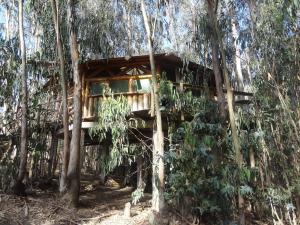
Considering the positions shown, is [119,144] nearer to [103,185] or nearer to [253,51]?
→ [253,51]

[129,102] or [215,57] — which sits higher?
[215,57]

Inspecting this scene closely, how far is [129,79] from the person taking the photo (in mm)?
11516

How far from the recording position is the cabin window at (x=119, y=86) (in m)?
11.5

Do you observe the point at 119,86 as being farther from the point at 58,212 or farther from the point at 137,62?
the point at 58,212

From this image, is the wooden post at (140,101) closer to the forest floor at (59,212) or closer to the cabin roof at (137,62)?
the cabin roof at (137,62)

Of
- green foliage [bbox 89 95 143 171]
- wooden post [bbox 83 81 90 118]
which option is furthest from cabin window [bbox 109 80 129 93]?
green foliage [bbox 89 95 143 171]

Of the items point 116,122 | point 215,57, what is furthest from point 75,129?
point 215,57

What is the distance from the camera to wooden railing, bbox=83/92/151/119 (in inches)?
430

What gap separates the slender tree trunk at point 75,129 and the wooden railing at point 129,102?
0.79 metres

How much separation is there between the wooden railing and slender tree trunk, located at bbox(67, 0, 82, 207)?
0.79 meters

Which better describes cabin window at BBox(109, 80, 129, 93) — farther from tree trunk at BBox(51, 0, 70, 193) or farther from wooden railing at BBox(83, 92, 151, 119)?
tree trunk at BBox(51, 0, 70, 193)

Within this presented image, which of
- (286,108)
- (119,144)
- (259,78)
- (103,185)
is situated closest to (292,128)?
(286,108)

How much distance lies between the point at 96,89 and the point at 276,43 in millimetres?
5581

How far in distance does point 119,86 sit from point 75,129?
2122 mm
